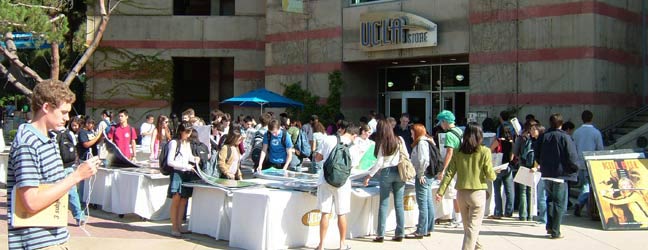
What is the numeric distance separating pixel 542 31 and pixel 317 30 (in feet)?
27.3

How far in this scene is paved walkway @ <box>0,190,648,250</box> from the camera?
9.09 meters

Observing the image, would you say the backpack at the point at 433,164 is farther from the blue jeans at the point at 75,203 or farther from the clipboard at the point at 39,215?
the clipboard at the point at 39,215

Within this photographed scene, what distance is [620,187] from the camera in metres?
10.6

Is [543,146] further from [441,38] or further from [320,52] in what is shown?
[320,52]

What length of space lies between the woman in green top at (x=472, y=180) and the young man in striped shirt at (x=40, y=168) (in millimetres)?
4965

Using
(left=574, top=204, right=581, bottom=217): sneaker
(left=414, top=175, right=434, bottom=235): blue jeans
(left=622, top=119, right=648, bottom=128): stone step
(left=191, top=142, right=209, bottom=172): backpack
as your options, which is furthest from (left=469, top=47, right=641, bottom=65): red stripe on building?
(left=191, top=142, right=209, bottom=172): backpack

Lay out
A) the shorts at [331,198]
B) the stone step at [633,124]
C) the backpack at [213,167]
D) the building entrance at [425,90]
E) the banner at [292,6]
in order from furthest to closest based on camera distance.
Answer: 1. the banner at [292,6]
2. the building entrance at [425,90]
3. the stone step at [633,124]
4. the backpack at [213,167]
5. the shorts at [331,198]

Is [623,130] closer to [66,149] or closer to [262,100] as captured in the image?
[262,100]

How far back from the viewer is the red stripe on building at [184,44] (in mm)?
27203

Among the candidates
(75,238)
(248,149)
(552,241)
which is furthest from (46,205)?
(248,149)

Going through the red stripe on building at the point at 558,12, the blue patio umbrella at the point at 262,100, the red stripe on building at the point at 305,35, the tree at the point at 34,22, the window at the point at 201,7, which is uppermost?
the window at the point at 201,7

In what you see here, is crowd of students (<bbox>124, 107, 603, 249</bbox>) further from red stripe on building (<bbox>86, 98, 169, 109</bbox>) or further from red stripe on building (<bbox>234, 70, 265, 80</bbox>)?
red stripe on building (<bbox>86, 98, 169, 109</bbox>)

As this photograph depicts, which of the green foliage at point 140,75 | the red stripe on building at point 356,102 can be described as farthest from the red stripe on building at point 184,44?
the red stripe on building at point 356,102

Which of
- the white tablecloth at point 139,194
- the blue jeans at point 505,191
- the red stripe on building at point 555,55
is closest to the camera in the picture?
the white tablecloth at point 139,194
